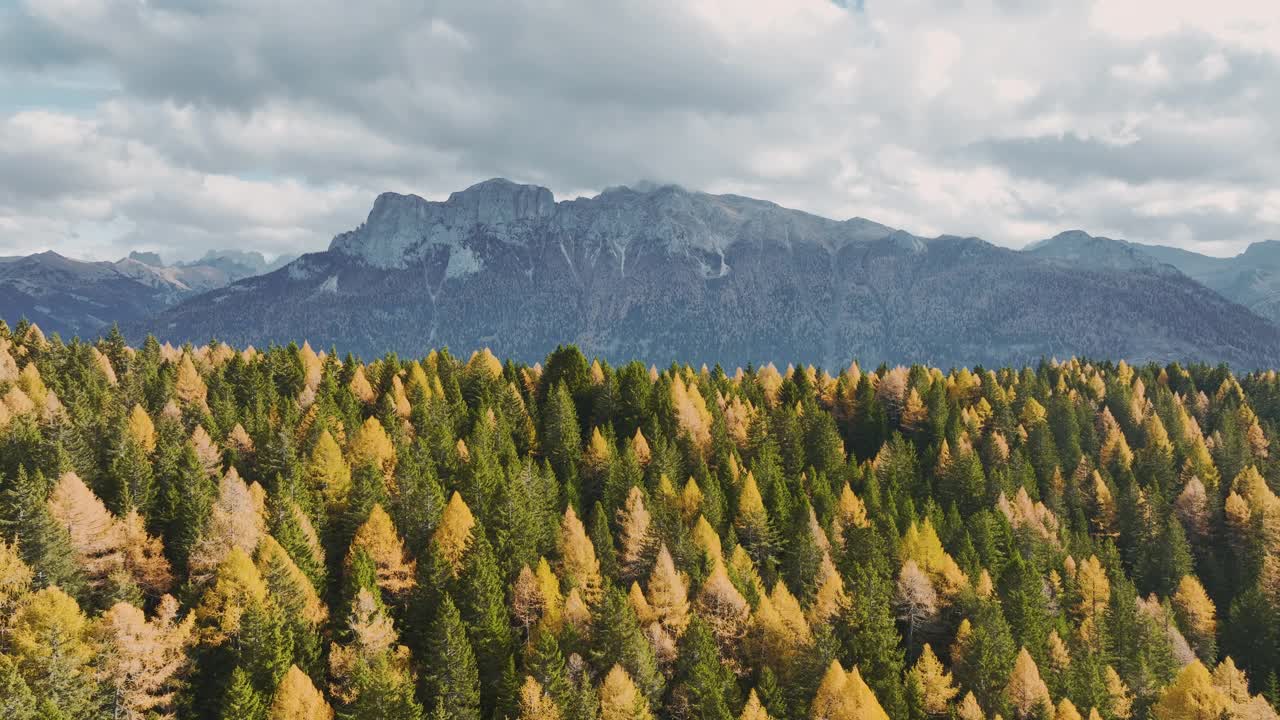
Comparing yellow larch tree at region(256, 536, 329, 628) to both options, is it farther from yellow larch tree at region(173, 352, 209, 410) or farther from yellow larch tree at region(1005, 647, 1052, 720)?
yellow larch tree at region(1005, 647, 1052, 720)

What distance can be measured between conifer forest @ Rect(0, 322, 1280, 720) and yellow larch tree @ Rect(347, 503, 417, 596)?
0.25 metres

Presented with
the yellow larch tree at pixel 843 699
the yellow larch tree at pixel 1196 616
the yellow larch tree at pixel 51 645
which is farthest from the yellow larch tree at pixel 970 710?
the yellow larch tree at pixel 51 645

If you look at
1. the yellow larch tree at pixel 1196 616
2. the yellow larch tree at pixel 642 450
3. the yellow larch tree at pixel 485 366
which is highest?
the yellow larch tree at pixel 485 366

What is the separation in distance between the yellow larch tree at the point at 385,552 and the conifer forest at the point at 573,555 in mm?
247

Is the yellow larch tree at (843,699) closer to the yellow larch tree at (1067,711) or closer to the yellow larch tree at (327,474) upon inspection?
the yellow larch tree at (1067,711)

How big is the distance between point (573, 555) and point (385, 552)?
52.2ft

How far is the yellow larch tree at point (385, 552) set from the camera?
73812 millimetres

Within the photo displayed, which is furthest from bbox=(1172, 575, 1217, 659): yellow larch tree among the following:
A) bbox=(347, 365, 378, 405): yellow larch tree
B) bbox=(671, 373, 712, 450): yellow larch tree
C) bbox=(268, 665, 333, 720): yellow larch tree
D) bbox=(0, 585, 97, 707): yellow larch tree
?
bbox=(0, 585, 97, 707): yellow larch tree

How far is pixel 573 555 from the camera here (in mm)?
80125

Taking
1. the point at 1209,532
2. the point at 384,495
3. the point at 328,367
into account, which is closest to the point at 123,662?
the point at 384,495

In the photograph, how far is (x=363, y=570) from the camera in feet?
218

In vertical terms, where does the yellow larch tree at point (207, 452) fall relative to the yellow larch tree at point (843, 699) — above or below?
above

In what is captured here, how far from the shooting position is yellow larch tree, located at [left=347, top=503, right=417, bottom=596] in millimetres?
73812

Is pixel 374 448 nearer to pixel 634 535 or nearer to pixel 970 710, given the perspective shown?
pixel 634 535
